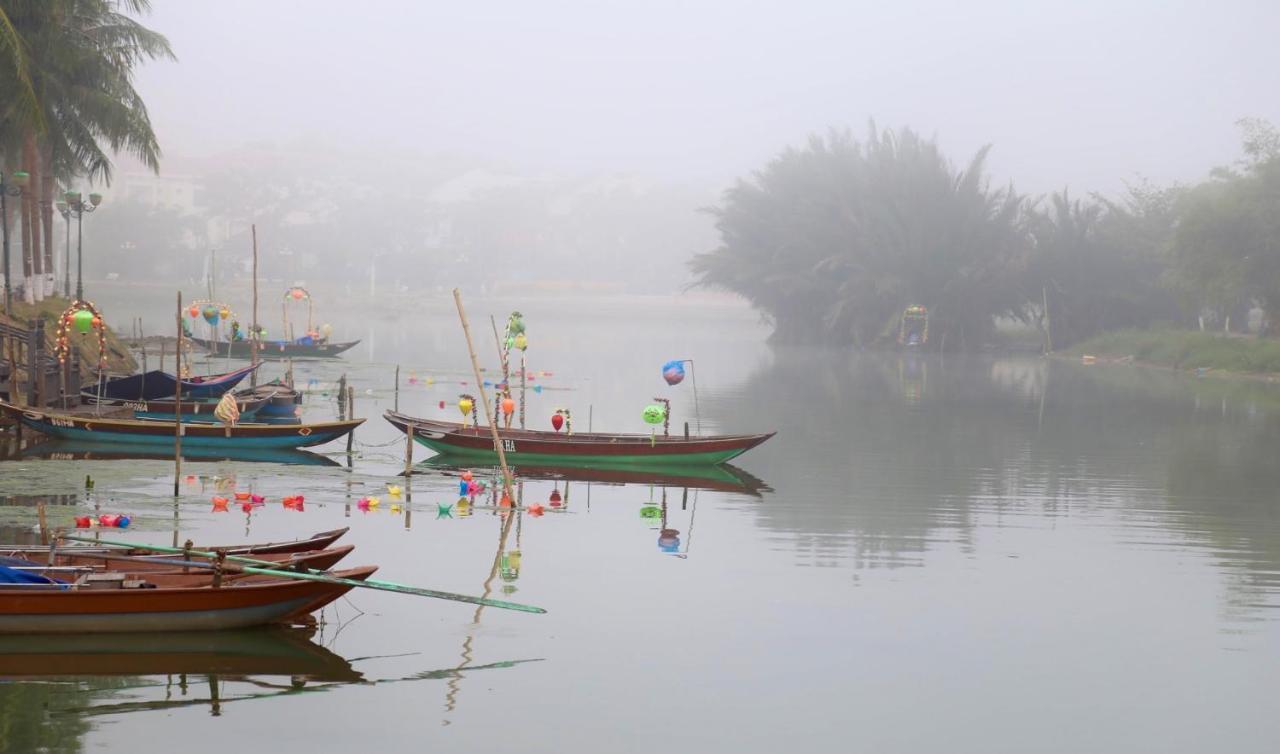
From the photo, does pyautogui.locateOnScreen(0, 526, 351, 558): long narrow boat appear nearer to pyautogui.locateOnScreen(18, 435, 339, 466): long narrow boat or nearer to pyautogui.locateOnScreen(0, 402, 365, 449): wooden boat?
pyautogui.locateOnScreen(18, 435, 339, 466): long narrow boat

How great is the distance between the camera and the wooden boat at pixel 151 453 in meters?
27.8

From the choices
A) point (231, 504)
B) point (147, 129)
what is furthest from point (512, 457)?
point (147, 129)

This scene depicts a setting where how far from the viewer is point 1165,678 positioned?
50.5ft

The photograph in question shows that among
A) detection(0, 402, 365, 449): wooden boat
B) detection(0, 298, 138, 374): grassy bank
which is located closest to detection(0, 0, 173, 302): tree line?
detection(0, 298, 138, 374): grassy bank

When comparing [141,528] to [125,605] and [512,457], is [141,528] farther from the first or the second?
[512,457]

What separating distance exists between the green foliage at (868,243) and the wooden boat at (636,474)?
5259 centimetres

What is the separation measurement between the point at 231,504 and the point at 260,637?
8052 millimetres

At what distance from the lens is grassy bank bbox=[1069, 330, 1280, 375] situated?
6147 centimetres

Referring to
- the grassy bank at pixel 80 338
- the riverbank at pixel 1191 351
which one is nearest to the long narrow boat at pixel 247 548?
the grassy bank at pixel 80 338

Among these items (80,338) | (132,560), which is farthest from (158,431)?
(80,338)

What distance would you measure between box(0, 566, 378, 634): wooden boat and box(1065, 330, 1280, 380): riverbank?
5270cm

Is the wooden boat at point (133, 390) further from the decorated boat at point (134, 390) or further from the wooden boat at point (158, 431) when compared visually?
the wooden boat at point (158, 431)

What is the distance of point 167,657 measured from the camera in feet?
47.3

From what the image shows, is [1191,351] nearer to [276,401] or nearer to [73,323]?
[276,401]
